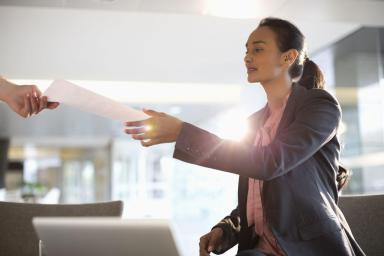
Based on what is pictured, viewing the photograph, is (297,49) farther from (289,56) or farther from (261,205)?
(261,205)

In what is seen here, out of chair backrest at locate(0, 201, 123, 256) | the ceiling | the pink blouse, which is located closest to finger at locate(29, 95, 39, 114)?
chair backrest at locate(0, 201, 123, 256)

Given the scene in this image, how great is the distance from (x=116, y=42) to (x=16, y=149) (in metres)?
13.1

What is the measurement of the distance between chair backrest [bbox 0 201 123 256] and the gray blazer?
3.09 ft

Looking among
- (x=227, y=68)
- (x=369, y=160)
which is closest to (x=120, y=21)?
(x=227, y=68)

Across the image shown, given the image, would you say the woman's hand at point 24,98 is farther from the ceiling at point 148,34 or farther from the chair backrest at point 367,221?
the ceiling at point 148,34

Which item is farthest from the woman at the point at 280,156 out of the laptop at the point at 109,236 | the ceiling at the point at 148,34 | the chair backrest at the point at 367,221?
the ceiling at the point at 148,34

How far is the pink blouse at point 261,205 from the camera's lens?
51.6 inches

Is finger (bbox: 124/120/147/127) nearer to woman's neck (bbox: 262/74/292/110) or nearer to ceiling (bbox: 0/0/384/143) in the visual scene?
woman's neck (bbox: 262/74/292/110)

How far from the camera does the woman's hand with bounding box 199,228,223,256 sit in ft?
4.76

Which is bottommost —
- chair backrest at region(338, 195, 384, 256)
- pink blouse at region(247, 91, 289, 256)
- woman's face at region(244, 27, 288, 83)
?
chair backrest at region(338, 195, 384, 256)

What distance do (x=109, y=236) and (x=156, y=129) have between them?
324 millimetres

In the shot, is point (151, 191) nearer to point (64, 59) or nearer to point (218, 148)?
point (64, 59)

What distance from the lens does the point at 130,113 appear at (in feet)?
3.65

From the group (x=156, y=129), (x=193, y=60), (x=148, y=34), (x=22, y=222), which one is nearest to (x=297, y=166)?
(x=156, y=129)
